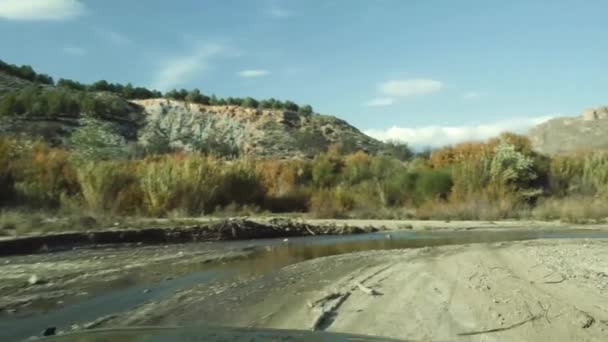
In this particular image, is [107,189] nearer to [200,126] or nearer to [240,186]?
[240,186]

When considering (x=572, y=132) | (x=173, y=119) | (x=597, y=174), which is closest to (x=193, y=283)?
(x=597, y=174)

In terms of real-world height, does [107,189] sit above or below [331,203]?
above

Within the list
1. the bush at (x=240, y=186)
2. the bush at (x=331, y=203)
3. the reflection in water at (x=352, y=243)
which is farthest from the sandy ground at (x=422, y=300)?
the bush at (x=240, y=186)

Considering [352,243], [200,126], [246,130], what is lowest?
[352,243]

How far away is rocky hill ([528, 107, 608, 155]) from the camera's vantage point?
103425mm

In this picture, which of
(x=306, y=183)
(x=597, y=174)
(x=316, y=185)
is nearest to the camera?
(x=597, y=174)

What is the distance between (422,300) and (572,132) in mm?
110437

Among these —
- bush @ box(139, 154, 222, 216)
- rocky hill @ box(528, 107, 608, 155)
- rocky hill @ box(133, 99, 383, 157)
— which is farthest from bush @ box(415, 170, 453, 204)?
rocky hill @ box(528, 107, 608, 155)

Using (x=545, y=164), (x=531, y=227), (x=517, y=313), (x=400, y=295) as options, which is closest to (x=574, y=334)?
(x=517, y=313)

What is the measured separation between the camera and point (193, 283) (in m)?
12.2

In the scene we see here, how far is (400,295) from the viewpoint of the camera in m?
10.2

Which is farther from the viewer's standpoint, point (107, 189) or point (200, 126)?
point (200, 126)

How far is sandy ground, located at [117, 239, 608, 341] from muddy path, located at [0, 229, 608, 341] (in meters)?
0.04

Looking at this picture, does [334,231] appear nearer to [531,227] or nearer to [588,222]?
[531,227]
